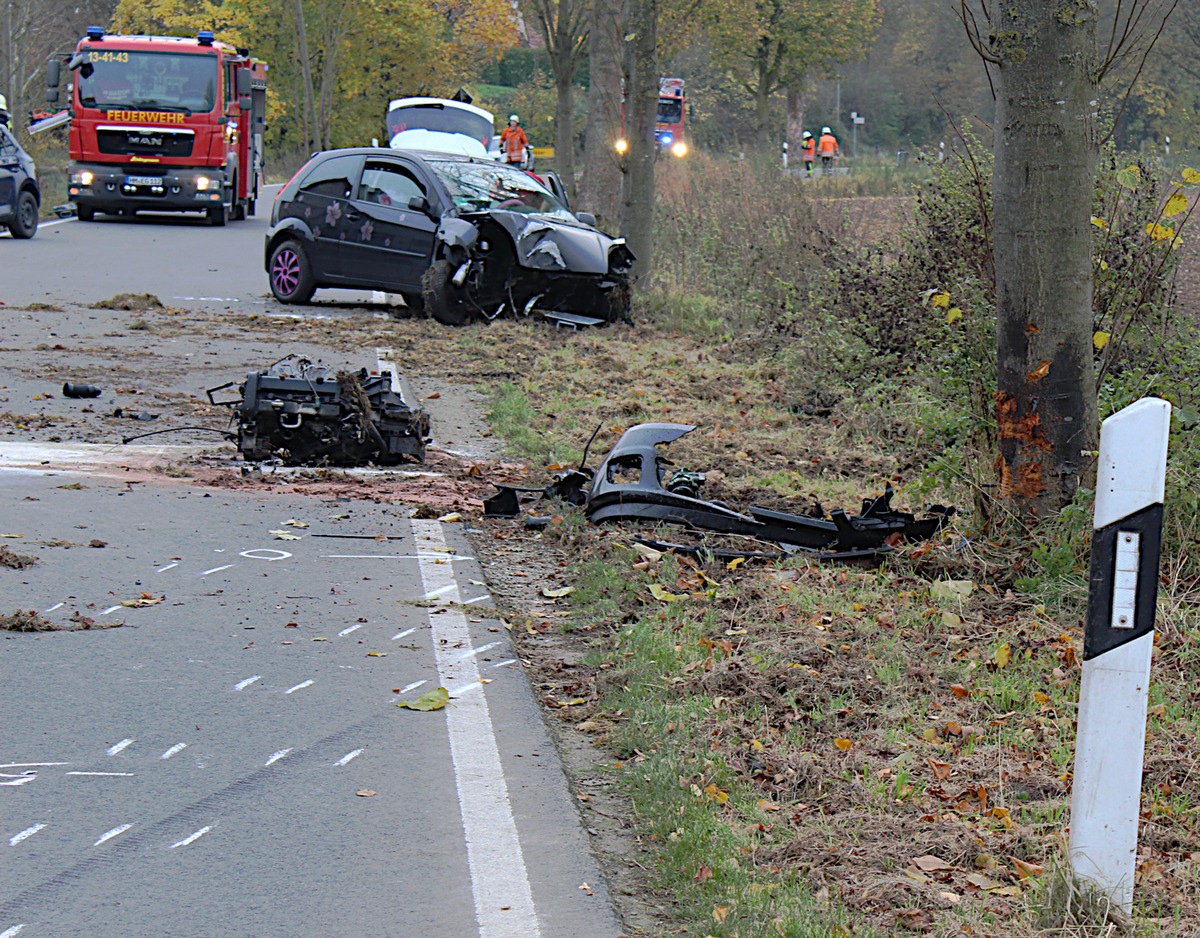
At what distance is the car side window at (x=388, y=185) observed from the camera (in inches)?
675

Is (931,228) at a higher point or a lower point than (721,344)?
higher

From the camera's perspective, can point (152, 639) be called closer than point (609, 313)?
Yes

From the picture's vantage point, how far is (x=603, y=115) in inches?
924

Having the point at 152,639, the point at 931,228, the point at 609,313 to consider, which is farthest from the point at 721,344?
the point at 152,639

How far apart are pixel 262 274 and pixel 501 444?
42.3 ft

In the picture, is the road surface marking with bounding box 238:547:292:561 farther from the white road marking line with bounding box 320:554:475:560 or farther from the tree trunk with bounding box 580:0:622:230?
the tree trunk with bounding box 580:0:622:230

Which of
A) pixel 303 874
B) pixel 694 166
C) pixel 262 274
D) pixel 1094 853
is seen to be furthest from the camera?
pixel 694 166

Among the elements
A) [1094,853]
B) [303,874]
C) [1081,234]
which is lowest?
[303,874]

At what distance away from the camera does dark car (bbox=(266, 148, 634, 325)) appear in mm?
16281

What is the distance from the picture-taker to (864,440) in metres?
10.4

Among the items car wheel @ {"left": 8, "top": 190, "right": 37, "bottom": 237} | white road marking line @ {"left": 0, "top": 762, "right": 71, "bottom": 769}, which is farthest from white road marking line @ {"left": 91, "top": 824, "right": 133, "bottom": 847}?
car wheel @ {"left": 8, "top": 190, "right": 37, "bottom": 237}

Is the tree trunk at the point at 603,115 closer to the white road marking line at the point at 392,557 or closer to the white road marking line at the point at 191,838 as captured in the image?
the white road marking line at the point at 392,557

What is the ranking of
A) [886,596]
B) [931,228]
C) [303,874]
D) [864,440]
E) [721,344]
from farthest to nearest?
[721,344]
[931,228]
[864,440]
[886,596]
[303,874]

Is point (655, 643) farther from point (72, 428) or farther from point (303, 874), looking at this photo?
point (72, 428)
